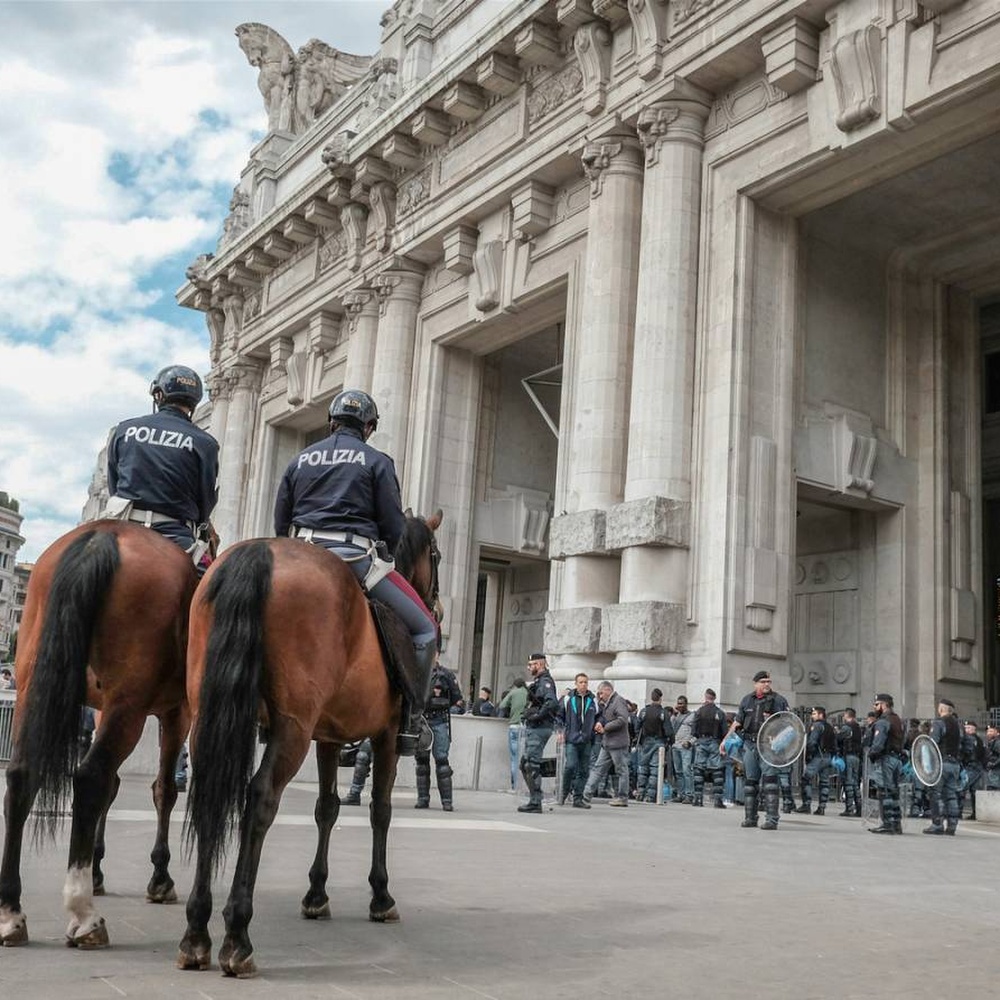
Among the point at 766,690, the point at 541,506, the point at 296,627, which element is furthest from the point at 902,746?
the point at 541,506

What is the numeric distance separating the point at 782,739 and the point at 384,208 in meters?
19.9

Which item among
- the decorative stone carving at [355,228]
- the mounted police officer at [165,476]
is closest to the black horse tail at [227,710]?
the mounted police officer at [165,476]

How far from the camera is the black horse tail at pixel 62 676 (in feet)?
16.7

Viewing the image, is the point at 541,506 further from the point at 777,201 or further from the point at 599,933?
the point at 599,933

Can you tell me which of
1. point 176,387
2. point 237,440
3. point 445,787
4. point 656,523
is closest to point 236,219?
point 237,440

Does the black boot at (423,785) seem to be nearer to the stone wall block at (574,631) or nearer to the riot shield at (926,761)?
the riot shield at (926,761)

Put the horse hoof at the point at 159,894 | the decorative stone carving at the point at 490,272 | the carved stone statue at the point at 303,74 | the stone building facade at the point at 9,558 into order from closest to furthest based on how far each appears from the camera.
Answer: the horse hoof at the point at 159,894
the decorative stone carving at the point at 490,272
the carved stone statue at the point at 303,74
the stone building facade at the point at 9,558

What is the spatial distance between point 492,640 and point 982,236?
16.4 metres

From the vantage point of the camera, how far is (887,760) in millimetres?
14602

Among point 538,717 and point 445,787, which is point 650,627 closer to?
point 538,717

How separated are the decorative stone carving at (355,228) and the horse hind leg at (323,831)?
25.5 metres

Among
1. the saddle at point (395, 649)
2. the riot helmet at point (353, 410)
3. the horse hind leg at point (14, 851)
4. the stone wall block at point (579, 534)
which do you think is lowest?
the horse hind leg at point (14, 851)

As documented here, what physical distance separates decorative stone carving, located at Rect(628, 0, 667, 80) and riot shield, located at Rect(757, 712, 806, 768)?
494 inches

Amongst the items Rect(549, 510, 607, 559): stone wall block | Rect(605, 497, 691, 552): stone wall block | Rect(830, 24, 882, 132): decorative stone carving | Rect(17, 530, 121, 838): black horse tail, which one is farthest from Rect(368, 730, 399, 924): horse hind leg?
Rect(830, 24, 882, 132): decorative stone carving
